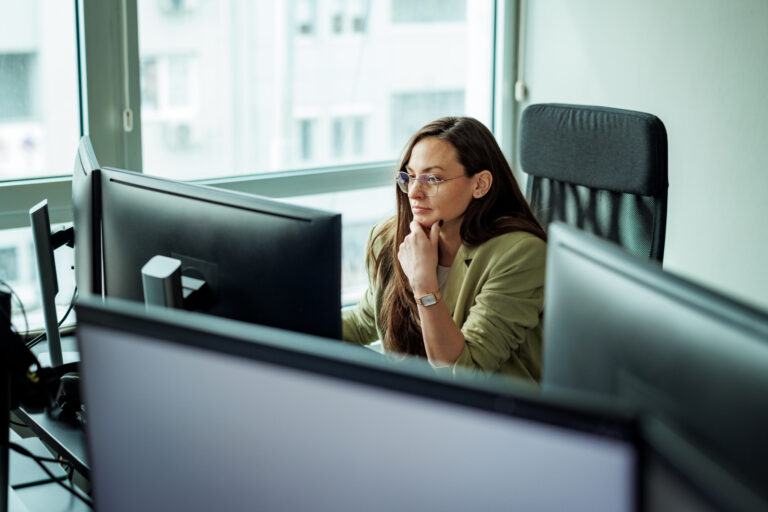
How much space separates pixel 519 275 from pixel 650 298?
0.97 meters

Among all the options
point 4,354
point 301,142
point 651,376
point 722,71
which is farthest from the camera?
point 301,142

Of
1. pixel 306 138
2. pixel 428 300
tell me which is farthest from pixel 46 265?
pixel 306 138

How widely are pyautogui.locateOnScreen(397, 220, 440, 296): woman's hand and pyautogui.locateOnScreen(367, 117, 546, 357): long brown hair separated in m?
0.05

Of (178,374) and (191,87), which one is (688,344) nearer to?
(178,374)

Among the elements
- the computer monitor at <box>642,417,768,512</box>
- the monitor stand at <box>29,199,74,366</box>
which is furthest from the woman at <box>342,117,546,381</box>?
the computer monitor at <box>642,417,768,512</box>

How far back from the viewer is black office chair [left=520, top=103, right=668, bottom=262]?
2043 mm

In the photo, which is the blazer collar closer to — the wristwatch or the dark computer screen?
the wristwatch

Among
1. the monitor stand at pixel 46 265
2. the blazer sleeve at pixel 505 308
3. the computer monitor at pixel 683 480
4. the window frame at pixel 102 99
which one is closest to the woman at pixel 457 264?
the blazer sleeve at pixel 505 308

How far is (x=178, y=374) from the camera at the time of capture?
846 mm

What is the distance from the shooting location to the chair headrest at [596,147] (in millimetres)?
2029

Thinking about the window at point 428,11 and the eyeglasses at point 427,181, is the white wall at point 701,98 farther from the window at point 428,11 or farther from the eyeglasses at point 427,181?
the eyeglasses at point 427,181

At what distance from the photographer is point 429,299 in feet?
6.15

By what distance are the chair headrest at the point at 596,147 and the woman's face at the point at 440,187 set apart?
360mm

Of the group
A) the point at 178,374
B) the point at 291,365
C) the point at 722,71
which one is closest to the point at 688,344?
the point at 291,365
